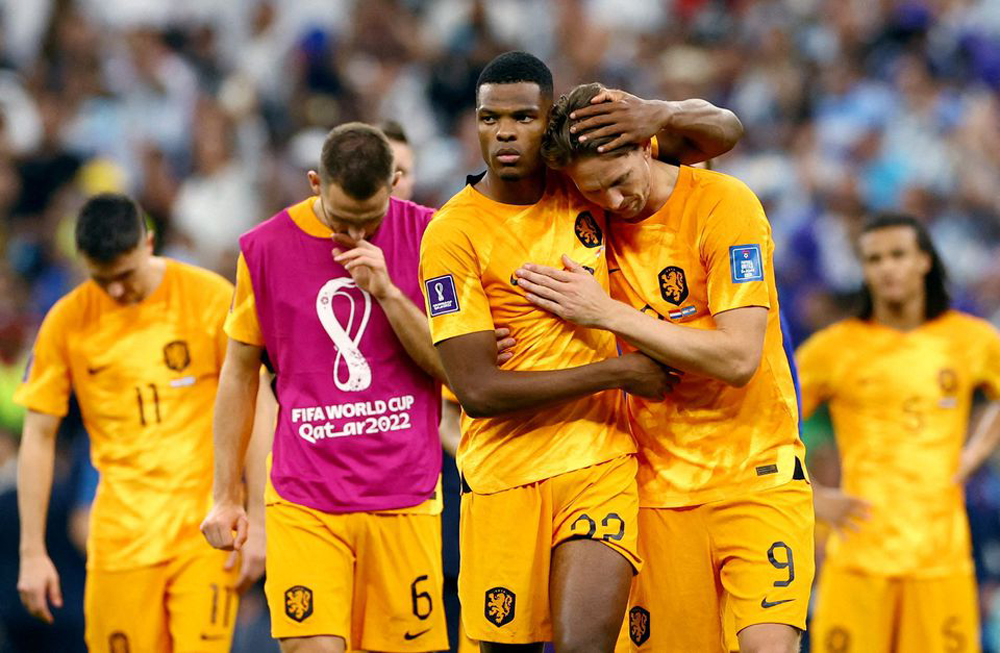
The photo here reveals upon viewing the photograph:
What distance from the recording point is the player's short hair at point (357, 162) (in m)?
5.60

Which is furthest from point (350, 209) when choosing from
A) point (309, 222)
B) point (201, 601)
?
point (201, 601)

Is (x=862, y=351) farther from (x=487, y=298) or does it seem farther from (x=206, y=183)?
(x=206, y=183)

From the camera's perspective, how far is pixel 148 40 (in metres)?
14.3

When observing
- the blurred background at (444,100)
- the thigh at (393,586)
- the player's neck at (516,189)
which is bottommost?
the thigh at (393,586)

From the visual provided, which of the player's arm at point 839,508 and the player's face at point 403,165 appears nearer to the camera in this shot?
the player's face at point 403,165

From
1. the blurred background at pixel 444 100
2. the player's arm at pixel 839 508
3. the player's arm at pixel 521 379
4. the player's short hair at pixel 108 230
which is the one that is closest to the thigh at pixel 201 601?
the player's short hair at pixel 108 230

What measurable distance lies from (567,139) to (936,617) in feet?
12.2

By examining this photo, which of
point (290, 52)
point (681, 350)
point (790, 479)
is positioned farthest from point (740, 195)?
point (290, 52)

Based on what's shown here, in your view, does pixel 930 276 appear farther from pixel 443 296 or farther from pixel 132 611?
pixel 132 611

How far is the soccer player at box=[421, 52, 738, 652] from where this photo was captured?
17.1 feet

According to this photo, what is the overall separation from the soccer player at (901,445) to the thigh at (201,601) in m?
3.08

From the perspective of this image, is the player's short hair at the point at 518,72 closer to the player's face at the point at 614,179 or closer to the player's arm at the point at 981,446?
the player's face at the point at 614,179

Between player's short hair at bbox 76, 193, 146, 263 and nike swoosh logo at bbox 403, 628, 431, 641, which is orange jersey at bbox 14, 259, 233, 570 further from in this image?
nike swoosh logo at bbox 403, 628, 431, 641

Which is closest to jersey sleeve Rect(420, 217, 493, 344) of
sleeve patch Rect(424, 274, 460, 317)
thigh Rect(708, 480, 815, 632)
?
sleeve patch Rect(424, 274, 460, 317)
